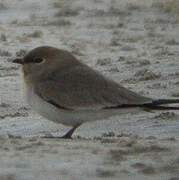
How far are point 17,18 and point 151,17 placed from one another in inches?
123

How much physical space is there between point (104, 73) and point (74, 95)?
706cm

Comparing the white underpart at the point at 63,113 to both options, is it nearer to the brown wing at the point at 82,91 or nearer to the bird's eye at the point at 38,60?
the brown wing at the point at 82,91

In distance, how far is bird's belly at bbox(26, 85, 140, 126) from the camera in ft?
32.6

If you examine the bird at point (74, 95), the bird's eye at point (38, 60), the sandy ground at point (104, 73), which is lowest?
the sandy ground at point (104, 73)

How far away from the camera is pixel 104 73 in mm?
17125

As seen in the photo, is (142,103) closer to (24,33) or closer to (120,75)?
(120,75)

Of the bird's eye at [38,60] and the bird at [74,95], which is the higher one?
the bird's eye at [38,60]

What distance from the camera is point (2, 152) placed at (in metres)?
8.95

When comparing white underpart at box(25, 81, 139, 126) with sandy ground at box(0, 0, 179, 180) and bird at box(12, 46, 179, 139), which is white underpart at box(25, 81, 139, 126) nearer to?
bird at box(12, 46, 179, 139)

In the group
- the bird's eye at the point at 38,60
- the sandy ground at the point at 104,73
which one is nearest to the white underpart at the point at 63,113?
the sandy ground at the point at 104,73

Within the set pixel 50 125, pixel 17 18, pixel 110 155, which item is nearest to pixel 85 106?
pixel 110 155

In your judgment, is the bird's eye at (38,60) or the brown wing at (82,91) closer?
the brown wing at (82,91)

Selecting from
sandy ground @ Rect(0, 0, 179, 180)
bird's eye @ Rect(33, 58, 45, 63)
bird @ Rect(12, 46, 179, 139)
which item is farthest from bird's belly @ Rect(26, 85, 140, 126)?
bird's eye @ Rect(33, 58, 45, 63)

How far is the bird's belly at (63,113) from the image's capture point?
9930 mm
